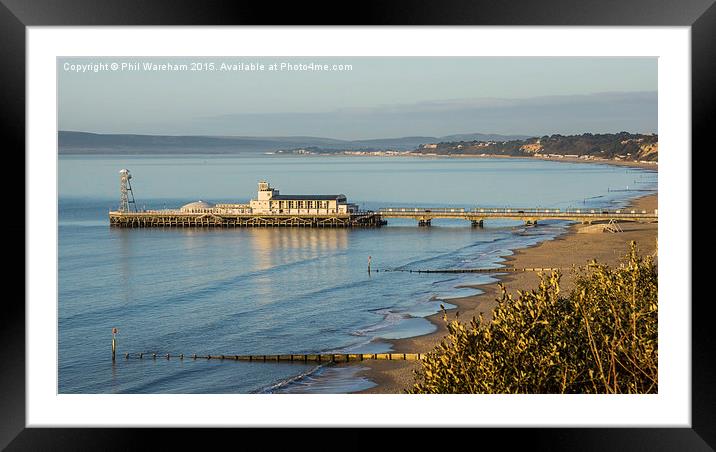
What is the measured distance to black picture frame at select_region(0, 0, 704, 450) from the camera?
7.54 meters

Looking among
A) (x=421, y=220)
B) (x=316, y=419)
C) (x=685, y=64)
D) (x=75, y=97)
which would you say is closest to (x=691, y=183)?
(x=685, y=64)

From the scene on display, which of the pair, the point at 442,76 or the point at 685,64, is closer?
the point at 685,64

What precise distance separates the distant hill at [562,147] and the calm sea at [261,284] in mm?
1924

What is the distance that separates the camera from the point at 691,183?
777 centimetres

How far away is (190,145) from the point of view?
292 feet

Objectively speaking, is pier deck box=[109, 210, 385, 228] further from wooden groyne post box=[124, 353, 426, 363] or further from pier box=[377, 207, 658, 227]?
wooden groyne post box=[124, 353, 426, 363]

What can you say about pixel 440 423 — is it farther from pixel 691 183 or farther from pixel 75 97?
pixel 75 97

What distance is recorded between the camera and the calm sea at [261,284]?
17.6 metres

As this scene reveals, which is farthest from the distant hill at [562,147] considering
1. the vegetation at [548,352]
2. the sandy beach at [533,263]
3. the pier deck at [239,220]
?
the vegetation at [548,352]

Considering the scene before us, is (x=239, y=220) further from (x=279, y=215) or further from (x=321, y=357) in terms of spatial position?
(x=321, y=357)
